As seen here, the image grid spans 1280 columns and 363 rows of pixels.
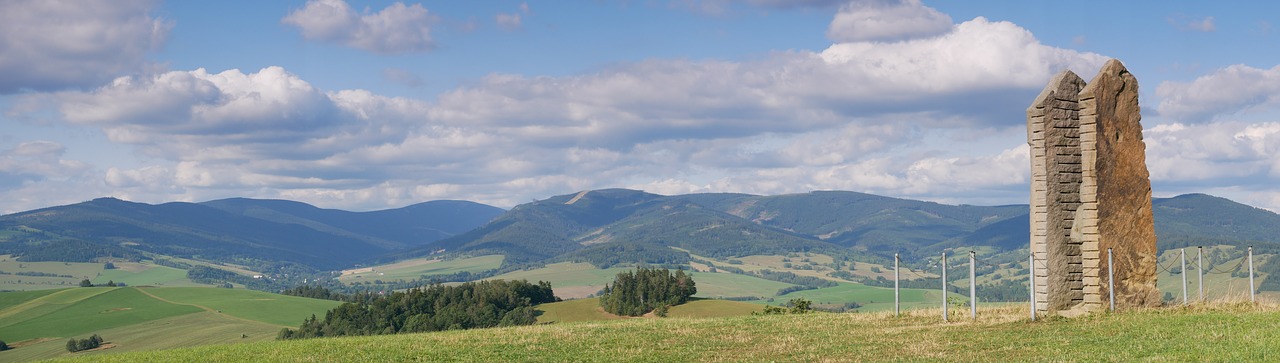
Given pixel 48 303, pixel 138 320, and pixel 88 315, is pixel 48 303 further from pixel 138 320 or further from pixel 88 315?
pixel 138 320

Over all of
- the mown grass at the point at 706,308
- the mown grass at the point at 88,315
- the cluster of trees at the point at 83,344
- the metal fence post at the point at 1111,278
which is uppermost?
the metal fence post at the point at 1111,278

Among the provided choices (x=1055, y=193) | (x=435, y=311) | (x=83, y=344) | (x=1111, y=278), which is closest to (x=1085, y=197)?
(x=1055, y=193)

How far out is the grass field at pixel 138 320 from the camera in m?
145

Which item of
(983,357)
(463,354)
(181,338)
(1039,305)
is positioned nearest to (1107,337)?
(983,357)

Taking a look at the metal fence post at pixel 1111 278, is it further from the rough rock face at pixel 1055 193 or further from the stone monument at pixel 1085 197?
the rough rock face at pixel 1055 193

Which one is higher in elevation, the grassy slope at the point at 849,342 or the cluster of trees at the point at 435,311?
the grassy slope at the point at 849,342

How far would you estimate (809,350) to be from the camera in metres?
23.1

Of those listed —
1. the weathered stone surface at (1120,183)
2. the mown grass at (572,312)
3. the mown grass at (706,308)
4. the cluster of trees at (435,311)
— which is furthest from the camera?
the mown grass at (572,312)

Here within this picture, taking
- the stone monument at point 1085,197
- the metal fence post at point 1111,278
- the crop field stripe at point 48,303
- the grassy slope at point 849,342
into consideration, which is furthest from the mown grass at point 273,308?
the metal fence post at point 1111,278

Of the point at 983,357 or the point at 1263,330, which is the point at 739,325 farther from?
the point at 1263,330

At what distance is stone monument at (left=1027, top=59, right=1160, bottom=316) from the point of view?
29.1 meters

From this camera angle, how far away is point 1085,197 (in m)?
29.3

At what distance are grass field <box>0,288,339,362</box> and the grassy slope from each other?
399 feet

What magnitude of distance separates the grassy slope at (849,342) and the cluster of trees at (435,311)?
76.3 meters
